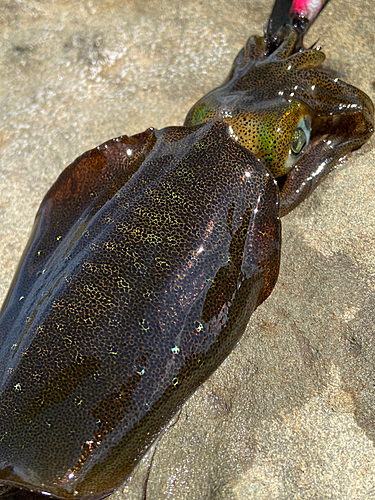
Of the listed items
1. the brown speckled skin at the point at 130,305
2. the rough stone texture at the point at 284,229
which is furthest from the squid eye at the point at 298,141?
the brown speckled skin at the point at 130,305

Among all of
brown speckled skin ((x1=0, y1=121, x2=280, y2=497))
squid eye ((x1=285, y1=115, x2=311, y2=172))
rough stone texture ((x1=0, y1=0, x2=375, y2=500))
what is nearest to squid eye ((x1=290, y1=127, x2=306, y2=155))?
squid eye ((x1=285, y1=115, x2=311, y2=172))

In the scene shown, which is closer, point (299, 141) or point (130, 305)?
point (130, 305)

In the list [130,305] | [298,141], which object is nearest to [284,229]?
[298,141]

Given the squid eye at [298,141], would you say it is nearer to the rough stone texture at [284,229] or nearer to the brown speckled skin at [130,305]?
the rough stone texture at [284,229]

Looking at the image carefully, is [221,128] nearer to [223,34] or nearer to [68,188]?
[68,188]

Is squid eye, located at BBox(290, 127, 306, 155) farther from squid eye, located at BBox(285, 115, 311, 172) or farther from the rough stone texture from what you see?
the rough stone texture

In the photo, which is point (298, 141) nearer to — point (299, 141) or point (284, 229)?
point (299, 141)
